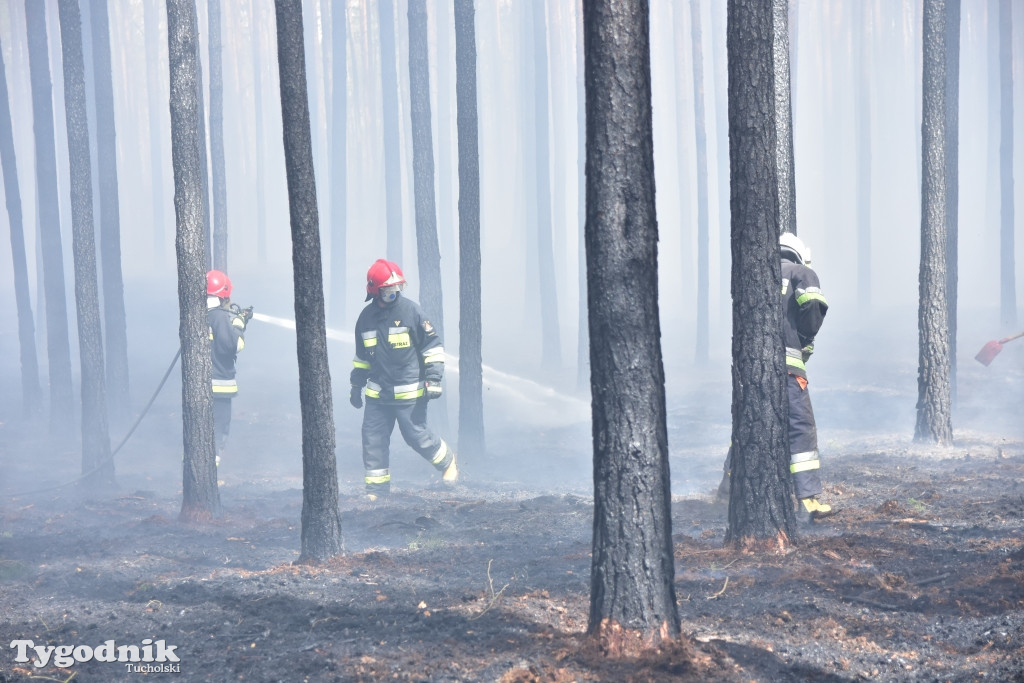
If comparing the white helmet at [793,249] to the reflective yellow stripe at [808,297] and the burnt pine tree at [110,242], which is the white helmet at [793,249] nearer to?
the reflective yellow stripe at [808,297]

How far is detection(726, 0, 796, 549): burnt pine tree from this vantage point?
19.7 ft

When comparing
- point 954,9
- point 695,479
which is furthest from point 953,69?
point 695,479

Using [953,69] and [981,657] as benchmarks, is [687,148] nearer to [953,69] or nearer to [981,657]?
[953,69]

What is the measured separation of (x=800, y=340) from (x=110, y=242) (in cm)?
1311

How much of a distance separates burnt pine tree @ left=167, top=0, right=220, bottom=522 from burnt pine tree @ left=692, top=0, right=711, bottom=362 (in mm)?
16054

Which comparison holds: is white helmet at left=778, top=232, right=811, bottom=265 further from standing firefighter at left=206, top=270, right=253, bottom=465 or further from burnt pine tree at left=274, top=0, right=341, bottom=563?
standing firefighter at left=206, top=270, right=253, bottom=465

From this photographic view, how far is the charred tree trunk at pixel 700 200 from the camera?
77.7 ft

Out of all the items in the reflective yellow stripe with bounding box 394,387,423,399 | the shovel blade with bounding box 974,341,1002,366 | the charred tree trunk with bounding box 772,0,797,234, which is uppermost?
the charred tree trunk with bounding box 772,0,797,234

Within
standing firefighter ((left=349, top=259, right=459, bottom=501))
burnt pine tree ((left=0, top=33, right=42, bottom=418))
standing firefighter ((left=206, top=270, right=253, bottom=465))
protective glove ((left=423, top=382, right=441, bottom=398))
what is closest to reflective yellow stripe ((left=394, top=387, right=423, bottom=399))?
standing firefighter ((left=349, top=259, right=459, bottom=501))

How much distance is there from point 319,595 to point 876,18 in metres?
53.5

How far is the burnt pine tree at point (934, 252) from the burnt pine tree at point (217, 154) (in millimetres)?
12039

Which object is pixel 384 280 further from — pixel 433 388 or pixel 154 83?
pixel 154 83

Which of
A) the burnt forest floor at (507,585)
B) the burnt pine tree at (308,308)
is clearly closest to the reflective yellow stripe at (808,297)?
the burnt forest floor at (507,585)

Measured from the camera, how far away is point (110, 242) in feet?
52.2
